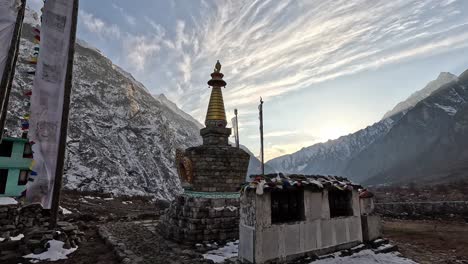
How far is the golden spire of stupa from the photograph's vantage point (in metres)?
15.0

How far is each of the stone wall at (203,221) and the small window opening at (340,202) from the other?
455cm

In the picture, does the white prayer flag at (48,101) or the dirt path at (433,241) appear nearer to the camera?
the white prayer flag at (48,101)

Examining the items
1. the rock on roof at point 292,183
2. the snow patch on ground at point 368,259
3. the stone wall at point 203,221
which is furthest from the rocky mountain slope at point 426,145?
the stone wall at point 203,221

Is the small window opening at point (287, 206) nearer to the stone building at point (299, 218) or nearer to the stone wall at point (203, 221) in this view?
the stone building at point (299, 218)

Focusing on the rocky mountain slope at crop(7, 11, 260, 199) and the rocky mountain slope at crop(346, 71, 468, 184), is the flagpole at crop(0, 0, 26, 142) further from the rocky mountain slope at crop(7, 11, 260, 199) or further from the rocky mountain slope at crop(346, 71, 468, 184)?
the rocky mountain slope at crop(346, 71, 468, 184)

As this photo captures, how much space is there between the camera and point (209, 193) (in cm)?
1310

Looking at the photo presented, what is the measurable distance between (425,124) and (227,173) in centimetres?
13096

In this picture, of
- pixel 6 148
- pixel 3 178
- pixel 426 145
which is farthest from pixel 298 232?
pixel 426 145

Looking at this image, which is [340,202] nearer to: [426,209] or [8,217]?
[8,217]

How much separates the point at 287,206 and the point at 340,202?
285cm

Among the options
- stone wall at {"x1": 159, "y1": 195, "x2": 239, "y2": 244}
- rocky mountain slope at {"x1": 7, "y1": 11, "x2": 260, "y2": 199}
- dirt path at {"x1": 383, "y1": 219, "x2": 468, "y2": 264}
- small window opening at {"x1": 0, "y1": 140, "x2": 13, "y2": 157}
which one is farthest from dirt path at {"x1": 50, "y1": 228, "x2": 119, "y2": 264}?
rocky mountain slope at {"x1": 7, "y1": 11, "x2": 260, "y2": 199}

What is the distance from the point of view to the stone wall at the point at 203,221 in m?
12.1

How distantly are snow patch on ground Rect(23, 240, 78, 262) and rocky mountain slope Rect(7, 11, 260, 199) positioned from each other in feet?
122

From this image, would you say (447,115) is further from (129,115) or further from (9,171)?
(9,171)
